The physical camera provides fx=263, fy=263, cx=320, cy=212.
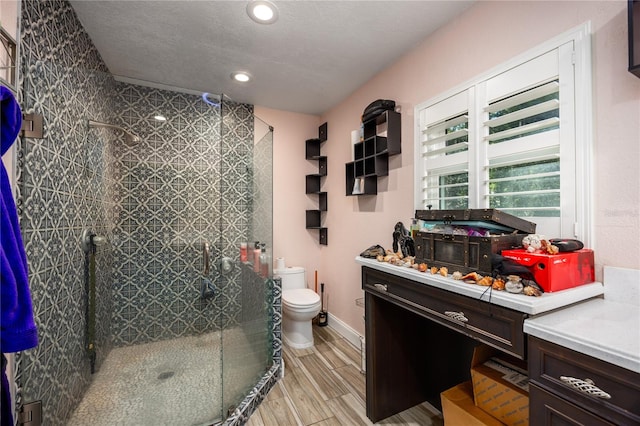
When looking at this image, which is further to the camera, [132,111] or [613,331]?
[132,111]

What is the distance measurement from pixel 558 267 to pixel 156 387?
2377 millimetres

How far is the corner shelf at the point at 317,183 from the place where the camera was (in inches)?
128

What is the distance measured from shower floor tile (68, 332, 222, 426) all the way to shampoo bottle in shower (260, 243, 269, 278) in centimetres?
59

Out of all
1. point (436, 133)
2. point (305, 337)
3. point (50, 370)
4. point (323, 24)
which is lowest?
point (305, 337)

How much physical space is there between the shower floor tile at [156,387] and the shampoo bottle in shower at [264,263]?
0.59 m

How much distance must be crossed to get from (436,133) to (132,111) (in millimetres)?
2420

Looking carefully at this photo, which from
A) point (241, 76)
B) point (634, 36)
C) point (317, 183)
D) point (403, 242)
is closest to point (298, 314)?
point (403, 242)

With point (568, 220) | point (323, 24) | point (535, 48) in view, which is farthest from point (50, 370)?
point (535, 48)

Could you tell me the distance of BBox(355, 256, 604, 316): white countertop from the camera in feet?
2.92

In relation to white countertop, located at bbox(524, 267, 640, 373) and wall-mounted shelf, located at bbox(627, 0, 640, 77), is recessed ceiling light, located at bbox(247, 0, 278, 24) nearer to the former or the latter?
wall-mounted shelf, located at bbox(627, 0, 640, 77)

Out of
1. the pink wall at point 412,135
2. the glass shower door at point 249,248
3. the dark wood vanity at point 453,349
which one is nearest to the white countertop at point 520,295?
the dark wood vanity at point 453,349

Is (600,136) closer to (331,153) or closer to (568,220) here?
(568,220)

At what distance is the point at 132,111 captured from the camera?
2182mm

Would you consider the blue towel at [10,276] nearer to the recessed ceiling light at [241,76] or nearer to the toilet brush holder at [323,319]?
the recessed ceiling light at [241,76]
